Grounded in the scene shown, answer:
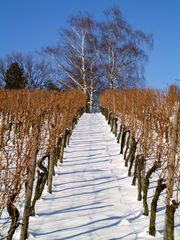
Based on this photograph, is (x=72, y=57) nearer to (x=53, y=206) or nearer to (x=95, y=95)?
(x=95, y=95)

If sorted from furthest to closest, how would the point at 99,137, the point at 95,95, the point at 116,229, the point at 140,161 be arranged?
the point at 95,95
the point at 99,137
the point at 140,161
the point at 116,229

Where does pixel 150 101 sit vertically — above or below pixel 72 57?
below

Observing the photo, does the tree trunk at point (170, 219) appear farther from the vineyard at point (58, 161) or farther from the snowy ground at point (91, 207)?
the snowy ground at point (91, 207)

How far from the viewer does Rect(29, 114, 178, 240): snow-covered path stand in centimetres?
627

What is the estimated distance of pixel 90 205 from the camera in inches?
305

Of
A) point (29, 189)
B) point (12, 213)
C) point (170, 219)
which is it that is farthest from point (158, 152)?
point (12, 213)

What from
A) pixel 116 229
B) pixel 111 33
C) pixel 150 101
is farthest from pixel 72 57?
pixel 116 229

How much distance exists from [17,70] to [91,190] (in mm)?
35315

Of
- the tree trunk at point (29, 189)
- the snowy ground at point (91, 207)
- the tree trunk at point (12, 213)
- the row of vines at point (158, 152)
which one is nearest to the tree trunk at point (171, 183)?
the row of vines at point (158, 152)

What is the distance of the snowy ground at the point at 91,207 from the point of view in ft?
20.6

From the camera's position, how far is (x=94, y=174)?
10.5 m

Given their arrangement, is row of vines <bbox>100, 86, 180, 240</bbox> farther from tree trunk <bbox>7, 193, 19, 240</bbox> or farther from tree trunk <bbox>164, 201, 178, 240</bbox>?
tree trunk <bbox>7, 193, 19, 240</bbox>

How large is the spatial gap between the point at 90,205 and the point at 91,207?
13 cm

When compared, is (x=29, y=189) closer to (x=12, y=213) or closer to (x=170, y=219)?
(x=12, y=213)
